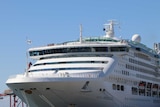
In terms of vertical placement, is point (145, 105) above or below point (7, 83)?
below

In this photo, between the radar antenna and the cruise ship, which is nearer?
the cruise ship

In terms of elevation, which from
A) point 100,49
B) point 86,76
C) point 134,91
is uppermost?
point 100,49

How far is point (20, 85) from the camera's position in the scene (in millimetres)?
40000

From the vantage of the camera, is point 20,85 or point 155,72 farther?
point 155,72

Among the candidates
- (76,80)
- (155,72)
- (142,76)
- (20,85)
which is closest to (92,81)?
(76,80)

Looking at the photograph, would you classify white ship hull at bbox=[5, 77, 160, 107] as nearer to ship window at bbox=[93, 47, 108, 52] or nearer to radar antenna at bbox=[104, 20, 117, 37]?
ship window at bbox=[93, 47, 108, 52]

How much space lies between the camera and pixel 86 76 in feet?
131

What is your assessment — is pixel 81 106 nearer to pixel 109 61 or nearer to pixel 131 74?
pixel 109 61

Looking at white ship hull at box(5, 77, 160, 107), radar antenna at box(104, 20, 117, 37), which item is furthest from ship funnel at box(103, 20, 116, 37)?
white ship hull at box(5, 77, 160, 107)

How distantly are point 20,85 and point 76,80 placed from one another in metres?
5.68

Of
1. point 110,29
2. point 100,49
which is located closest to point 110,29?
point 110,29

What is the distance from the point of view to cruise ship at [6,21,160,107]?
39438mm

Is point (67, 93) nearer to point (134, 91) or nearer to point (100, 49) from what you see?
point (100, 49)

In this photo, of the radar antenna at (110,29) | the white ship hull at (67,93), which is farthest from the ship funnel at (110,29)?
the white ship hull at (67,93)
